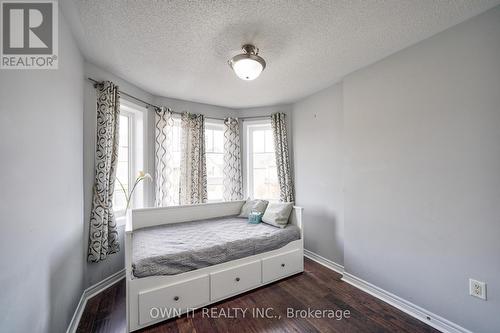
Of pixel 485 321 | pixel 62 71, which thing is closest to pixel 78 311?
pixel 62 71

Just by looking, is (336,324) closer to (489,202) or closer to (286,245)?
(286,245)

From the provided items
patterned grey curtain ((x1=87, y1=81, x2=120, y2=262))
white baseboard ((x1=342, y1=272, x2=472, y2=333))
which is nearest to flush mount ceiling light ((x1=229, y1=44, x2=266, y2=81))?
patterned grey curtain ((x1=87, y1=81, x2=120, y2=262))

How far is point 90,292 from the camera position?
6.54ft

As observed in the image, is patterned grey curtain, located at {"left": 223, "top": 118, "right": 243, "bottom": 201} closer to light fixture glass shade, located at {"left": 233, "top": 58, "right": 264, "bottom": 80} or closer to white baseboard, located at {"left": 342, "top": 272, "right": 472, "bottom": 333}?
light fixture glass shade, located at {"left": 233, "top": 58, "right": 264, "bottom": 80}

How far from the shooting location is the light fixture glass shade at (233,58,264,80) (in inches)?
66.4

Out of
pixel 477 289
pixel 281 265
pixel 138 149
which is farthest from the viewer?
pixel 138 149

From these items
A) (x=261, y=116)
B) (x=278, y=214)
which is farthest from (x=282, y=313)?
(x=261, y=116)

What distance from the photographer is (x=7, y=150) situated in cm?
86

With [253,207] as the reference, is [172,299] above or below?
below

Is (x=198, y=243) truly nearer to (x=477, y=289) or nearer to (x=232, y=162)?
(x=232, y=162)

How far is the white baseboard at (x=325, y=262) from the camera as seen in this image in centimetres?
252

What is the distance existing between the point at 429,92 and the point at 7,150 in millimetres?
2775

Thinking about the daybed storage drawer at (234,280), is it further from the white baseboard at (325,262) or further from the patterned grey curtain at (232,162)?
the patterned grey curtain at (232,162)

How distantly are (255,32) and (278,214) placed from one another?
196 cm
